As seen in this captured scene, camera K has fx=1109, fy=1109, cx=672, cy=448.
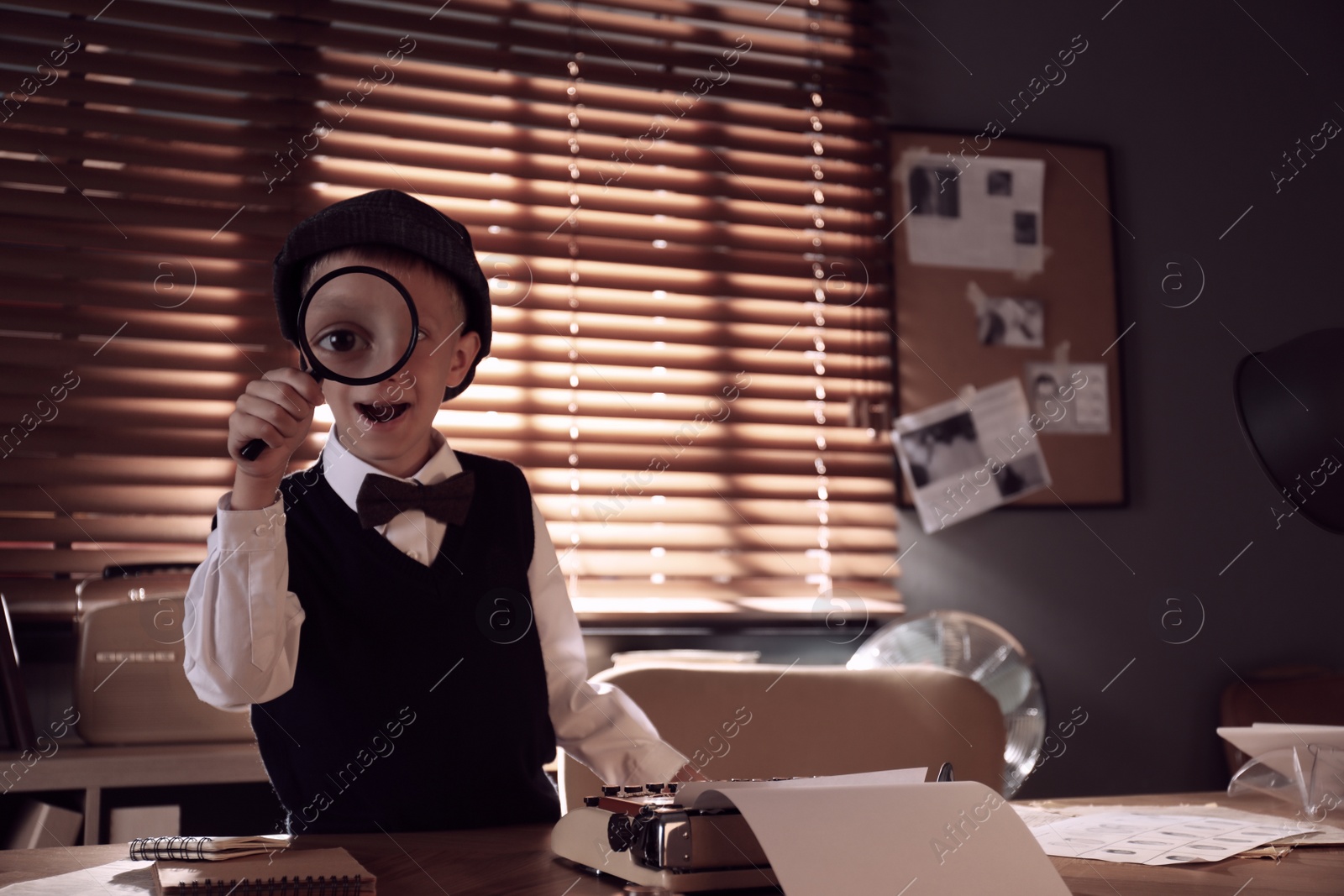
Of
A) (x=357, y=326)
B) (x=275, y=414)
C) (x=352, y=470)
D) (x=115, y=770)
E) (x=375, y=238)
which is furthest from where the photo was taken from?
(x=115, y=770)

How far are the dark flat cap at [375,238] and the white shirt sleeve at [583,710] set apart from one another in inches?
10.3

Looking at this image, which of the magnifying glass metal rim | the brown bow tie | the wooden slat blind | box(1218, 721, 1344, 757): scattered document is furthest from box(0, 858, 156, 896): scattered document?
the wooden slat blind

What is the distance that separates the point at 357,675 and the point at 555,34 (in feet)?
5.70

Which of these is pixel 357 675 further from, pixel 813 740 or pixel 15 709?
pixel 15 709

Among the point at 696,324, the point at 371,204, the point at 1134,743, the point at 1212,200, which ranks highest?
the point at 1212,200

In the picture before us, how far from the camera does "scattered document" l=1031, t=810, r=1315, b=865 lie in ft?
2.66

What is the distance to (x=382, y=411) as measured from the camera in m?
1.13

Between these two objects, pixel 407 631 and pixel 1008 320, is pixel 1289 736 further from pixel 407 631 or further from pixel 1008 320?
pixel 1008 320

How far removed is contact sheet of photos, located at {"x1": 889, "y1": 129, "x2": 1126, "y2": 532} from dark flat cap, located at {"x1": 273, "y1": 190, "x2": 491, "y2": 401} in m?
1.57

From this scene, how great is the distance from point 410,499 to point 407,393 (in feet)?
0.45

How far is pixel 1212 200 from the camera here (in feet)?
9.43

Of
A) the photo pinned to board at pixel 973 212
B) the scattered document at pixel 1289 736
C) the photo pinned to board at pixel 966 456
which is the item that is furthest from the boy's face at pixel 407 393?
the photo pinned to board at pixel 973 212

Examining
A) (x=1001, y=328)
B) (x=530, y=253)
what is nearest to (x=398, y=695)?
(x=530, y=253)

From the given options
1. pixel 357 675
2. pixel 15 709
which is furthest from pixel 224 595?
pixel 15 709
